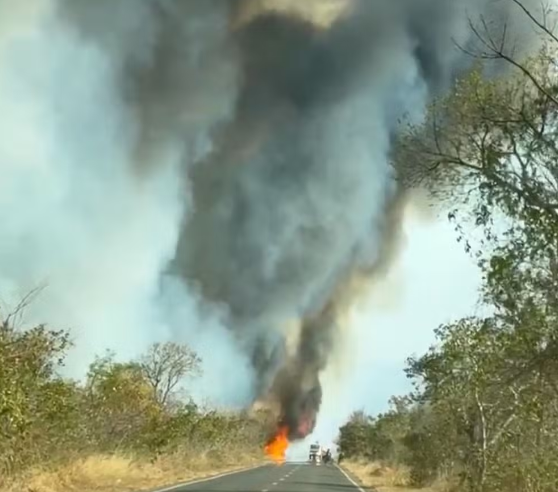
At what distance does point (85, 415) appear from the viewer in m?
38.8

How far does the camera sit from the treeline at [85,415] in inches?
860

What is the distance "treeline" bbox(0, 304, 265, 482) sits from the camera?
71.7ft

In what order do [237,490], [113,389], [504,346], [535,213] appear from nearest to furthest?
[535,213]
[504,346]
[237,490]
[113,389]

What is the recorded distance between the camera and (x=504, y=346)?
22.7m

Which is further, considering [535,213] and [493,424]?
[493,424]

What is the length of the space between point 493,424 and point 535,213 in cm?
1521

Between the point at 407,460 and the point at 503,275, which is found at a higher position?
the point at 407,460

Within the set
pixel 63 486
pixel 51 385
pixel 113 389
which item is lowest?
pixel 63 486

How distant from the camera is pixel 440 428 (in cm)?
4122

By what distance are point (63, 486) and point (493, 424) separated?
46.7 feet

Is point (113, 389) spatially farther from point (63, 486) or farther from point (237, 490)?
point (63, 486)

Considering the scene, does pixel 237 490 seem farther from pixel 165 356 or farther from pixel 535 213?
pixel 165 356

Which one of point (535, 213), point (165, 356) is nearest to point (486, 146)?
point (535, 213)

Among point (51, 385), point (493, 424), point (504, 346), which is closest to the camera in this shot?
point (504, 346)
